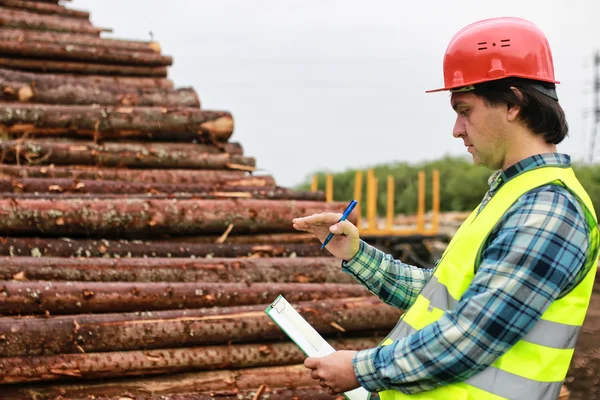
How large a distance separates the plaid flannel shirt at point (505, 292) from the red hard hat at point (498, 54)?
37 centimetres

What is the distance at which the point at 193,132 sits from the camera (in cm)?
719

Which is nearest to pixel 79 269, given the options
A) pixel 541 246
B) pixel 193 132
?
pixel 193 132

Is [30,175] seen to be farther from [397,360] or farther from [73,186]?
[397,360]

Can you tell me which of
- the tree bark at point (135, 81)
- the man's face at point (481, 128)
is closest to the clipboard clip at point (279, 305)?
the man's face at point (481, 128)

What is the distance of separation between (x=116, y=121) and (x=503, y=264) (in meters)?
5.63

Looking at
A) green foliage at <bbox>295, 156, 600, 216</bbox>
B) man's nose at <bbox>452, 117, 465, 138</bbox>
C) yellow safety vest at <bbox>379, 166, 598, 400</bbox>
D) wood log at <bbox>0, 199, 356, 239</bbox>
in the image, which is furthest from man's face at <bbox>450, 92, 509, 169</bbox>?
green foliage at <bbox>295, 156, 600, 216</bbox>

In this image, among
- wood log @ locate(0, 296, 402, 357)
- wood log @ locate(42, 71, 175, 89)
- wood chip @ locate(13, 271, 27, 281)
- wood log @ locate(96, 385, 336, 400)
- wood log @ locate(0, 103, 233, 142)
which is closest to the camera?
wood log @ locate(96, 385, 336, 400)

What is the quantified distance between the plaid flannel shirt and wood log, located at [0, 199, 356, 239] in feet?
12.2

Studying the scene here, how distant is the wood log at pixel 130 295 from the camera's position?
4340 millimetres

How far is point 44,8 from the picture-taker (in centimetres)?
1015

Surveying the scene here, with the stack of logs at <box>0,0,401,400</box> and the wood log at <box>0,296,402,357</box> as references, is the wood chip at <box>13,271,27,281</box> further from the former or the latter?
the wood log at <box>0,296,402,357</box>

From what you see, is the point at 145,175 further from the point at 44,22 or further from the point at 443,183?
the point at 443,183

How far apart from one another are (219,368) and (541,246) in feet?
10.1

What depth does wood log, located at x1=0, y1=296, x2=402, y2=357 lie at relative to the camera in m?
4.04
